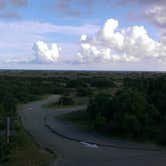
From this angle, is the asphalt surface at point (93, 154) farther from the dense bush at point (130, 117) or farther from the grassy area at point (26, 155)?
the dense bush at point (130, 117)

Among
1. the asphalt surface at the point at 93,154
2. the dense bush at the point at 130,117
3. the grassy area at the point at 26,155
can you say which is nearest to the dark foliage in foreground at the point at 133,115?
the dense bush at the point at 130,117

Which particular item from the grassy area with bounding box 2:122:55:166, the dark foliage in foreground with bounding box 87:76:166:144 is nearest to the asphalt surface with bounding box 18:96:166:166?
the grassy area with bounding box 2:122:55:166

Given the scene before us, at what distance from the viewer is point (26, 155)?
1733cm

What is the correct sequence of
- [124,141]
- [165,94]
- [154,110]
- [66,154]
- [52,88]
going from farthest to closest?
[52,88]
[165,94]
[154,110]
[124,141]
[66,154]

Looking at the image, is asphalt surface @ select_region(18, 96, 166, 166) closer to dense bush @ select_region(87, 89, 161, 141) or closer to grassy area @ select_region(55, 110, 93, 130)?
dense bush @ select_region(87, 89, 161, 141)

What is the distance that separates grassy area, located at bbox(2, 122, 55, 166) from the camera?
16.2 metres

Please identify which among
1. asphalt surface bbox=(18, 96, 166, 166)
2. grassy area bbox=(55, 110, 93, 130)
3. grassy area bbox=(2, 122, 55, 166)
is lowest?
grassy area bbox=(55, 110, 93, 130)

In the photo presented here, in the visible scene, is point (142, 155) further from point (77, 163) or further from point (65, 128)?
point (65, 128)

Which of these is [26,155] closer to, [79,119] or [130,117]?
[130,117]

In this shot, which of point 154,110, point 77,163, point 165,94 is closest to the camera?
point 77,163

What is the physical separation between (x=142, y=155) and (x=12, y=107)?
49.5 ft

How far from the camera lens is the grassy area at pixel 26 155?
16219 mm

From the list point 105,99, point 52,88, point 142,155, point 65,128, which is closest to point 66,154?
point 142,155

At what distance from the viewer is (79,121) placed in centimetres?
3055
